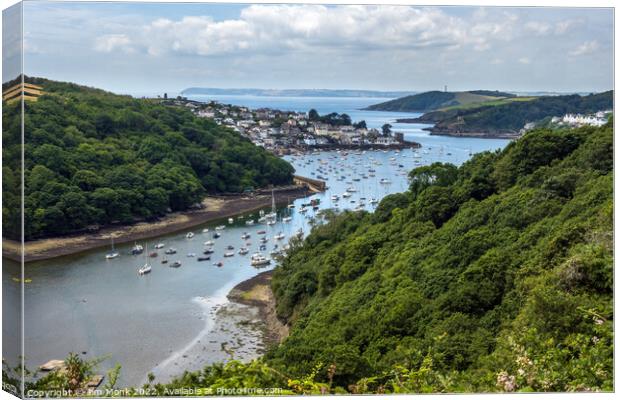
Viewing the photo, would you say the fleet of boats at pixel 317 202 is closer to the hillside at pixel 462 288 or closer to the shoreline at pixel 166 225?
the shoreline at pixel 166 225

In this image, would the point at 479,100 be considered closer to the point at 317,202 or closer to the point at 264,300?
the point at 317,202

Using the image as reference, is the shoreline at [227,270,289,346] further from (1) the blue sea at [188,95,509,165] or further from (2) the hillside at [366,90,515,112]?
(2) the hillside at [366,90,515,112]

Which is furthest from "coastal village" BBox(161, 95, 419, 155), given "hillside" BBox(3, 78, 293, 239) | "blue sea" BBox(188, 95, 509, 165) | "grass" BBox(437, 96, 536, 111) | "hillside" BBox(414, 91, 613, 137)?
"grass" BBox(437, 96, 536, 111)

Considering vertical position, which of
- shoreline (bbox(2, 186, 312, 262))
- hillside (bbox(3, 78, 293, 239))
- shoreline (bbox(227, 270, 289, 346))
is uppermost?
hillside (bbox(3, 78, 293, 239))

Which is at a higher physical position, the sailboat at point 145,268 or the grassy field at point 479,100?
the grassy field at point 479,100

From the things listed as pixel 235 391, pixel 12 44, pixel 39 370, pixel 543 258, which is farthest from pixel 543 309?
pixel 12 44

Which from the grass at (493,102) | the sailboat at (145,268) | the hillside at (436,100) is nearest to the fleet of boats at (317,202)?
the sailboat at (145,268)
